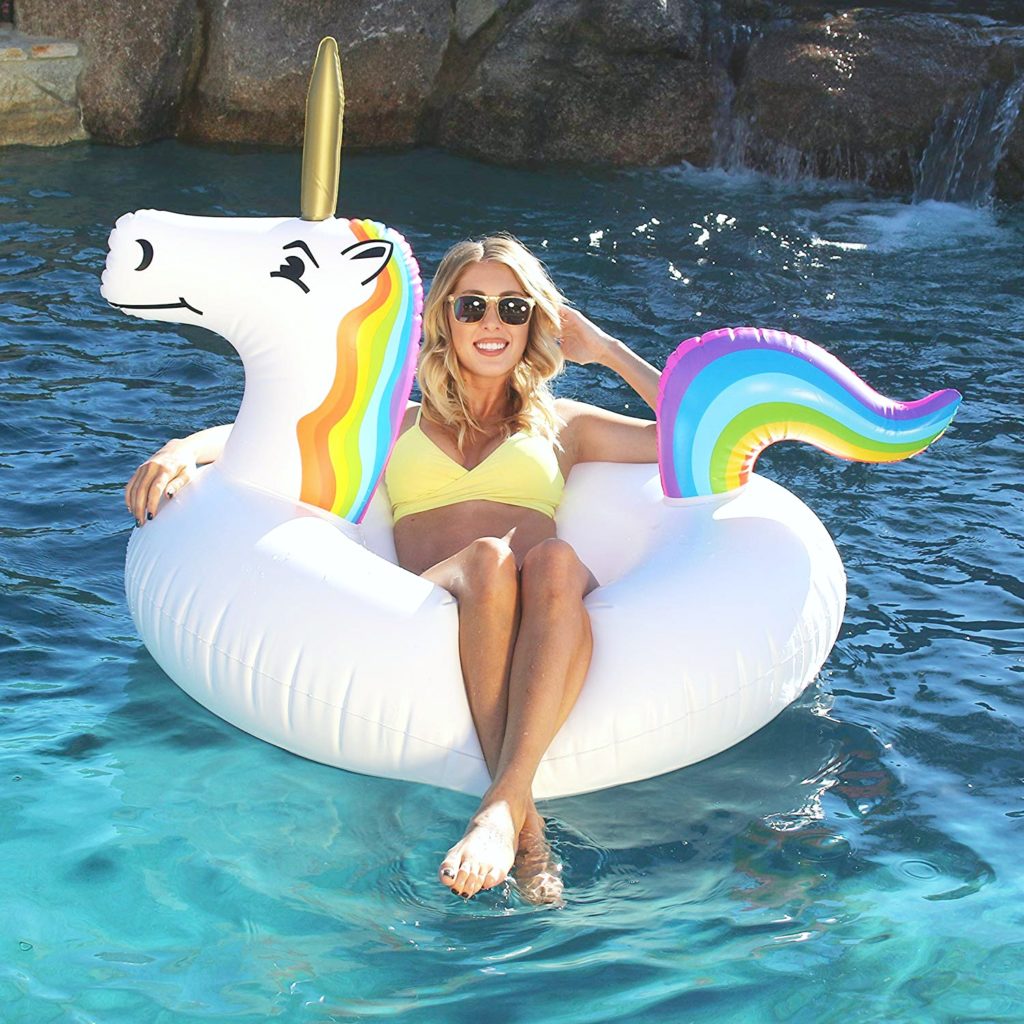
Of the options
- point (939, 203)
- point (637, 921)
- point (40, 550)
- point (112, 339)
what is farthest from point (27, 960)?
point (939, 203)

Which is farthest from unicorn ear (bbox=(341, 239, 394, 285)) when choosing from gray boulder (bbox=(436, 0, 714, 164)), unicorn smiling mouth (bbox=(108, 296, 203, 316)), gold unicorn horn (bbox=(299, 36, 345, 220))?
gray boulder (bbox=(436, 0, 714, 164))

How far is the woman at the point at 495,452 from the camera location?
3104 mm

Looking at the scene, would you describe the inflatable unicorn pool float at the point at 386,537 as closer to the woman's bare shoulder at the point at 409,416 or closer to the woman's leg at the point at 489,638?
the woman's leg at the point at 489,638

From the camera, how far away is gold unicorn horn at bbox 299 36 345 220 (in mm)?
3295

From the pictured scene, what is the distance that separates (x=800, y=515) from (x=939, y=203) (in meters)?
4.83

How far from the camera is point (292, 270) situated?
3381 millimetres

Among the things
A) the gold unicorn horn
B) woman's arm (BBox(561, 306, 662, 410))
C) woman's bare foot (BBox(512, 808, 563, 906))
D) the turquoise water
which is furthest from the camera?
woman's arm (BBox(561, 306, 662, 410))

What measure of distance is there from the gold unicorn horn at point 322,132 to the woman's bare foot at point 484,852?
1430mm

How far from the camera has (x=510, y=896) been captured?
2.86 meters

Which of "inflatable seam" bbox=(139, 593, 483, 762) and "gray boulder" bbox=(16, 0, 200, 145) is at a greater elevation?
"gray boulder" bbox=(16, 0, 200, 145)

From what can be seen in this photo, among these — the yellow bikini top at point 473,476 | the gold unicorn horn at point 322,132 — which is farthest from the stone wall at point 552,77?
the gold unicorn horn at point 322,132

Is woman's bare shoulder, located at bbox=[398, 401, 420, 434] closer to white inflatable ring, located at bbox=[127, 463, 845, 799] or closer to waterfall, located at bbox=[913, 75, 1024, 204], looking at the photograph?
white inflatable ring, located at bbox=[127, 463, 845, 799]

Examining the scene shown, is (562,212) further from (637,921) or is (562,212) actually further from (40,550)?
(637,921)

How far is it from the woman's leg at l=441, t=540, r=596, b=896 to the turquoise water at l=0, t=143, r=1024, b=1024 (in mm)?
159
